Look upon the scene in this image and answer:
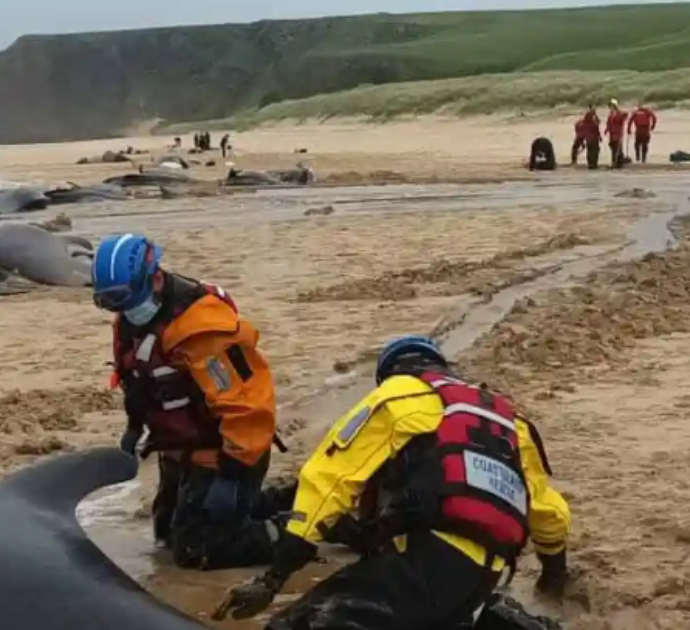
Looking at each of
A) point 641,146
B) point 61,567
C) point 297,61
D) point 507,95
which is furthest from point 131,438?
point 297,61

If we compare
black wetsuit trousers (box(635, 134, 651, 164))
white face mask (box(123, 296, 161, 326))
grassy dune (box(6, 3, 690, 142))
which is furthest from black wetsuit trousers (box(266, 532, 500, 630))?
grassy dune (box(6, 3, 690, 142))

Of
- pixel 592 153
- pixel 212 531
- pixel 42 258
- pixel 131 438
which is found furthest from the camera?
pixel 592 153

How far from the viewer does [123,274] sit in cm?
732

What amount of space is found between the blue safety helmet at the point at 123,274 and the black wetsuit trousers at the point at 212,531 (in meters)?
0.97

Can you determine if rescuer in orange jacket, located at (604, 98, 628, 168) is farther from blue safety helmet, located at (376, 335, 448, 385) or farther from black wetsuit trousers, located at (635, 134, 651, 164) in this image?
blue safety helmet, located at (376, 335, 448, 385)

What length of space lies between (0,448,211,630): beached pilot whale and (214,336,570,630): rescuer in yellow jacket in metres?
0.65

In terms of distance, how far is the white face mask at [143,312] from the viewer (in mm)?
7426

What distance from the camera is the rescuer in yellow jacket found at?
5.62 meters

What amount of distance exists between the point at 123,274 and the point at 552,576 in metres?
2.43

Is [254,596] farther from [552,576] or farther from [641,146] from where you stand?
[641,146]

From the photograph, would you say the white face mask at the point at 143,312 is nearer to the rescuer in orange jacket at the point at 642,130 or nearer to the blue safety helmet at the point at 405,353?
the blue safety helmet at the point at 405,353

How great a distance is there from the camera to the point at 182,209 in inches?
1093

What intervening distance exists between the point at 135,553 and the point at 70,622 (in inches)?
113

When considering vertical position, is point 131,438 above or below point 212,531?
above
